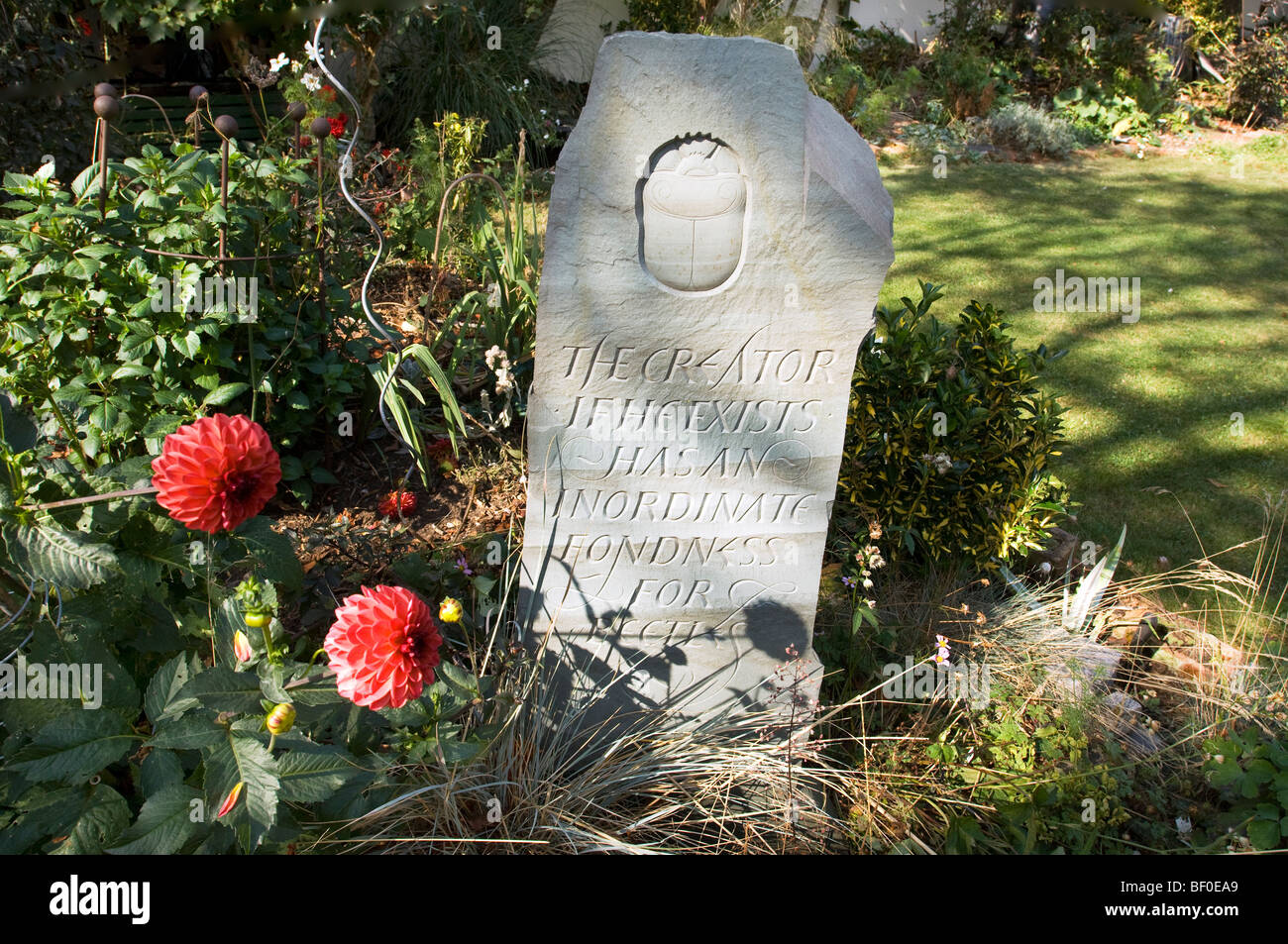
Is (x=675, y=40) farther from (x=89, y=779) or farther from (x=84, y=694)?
(x=89, y=779)

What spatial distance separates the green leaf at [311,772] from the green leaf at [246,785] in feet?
0.26

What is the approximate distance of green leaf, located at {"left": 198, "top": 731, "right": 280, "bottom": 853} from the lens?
163 centimetres

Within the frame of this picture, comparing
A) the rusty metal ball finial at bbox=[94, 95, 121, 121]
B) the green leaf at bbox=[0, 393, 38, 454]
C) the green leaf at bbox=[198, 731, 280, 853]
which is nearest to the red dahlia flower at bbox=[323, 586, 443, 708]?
the green leaf at bbox=[198, 731, 280, 853]

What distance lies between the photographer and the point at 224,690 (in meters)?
1.77

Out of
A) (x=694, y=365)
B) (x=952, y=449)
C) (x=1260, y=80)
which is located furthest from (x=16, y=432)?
(x=1260, y=80)

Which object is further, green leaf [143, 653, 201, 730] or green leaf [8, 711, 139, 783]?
green leaf [143, 653, 201, 730]

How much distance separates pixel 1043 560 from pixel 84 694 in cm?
331

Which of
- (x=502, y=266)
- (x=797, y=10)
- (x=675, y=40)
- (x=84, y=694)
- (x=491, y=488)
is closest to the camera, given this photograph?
(x=84, y=694)

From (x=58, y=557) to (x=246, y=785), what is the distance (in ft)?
1.93

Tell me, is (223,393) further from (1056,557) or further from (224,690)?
(1056,557)

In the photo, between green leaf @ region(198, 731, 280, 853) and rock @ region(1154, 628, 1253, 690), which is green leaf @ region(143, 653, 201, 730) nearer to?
green leaf @ region(198, 731, 280, 853)

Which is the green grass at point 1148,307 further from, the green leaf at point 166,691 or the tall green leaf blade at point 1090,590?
the green leaf at point 166,691

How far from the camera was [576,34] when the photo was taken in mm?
9508

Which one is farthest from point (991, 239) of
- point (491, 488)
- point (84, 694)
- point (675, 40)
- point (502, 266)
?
point (84, 694)
